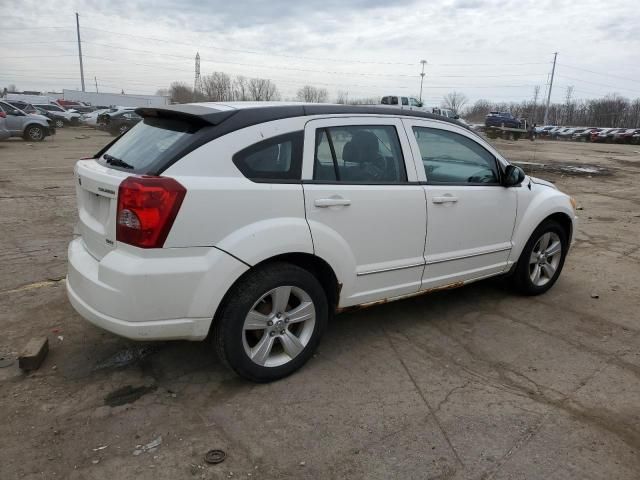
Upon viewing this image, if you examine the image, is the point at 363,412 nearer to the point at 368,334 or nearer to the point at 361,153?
the point at 368,334

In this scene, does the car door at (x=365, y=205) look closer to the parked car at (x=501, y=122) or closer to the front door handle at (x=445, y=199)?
the front door handle at (x=445, y=199)

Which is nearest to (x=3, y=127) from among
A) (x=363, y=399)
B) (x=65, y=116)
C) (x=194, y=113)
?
(x=65, y=116)

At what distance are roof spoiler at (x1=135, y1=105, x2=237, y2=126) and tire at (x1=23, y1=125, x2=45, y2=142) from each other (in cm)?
2111

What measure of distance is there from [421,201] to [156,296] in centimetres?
202

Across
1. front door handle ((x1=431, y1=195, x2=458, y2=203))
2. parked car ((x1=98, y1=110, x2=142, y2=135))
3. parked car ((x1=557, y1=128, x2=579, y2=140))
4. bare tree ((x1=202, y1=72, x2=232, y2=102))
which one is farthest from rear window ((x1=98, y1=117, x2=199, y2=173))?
bare tree ((x1=202, y1=72, x2=232, y2=102))

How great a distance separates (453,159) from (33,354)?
3447 mm

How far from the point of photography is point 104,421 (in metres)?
2.89

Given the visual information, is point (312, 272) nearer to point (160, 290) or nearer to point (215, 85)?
point (160, 290)

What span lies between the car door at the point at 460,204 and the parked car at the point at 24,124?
21.1m

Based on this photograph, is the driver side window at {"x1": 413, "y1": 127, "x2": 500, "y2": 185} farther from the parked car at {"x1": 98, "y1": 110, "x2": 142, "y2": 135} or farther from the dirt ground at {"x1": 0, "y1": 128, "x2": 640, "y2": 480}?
the parked car at {"x1": 98, "y1": 110, "x2": 142, "y2": 135}

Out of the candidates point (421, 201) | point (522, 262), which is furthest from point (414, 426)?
point (522, 262)

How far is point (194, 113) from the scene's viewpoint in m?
3.12

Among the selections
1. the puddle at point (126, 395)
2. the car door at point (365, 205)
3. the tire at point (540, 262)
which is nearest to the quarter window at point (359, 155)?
the car door at point (365, 205)

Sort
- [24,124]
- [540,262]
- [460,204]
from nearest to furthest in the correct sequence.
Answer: [460,204] → [540,262] → [24,124]
